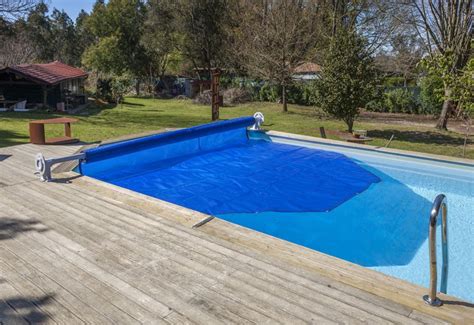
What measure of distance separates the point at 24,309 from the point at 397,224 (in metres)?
5.33

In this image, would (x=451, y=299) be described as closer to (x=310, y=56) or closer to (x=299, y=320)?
(x=299, y=320)

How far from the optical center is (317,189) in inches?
287

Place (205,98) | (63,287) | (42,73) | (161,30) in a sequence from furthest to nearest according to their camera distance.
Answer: (161,30) → (205,98) → (42,73) → (63,287)

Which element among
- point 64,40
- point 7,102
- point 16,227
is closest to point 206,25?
point 7,102

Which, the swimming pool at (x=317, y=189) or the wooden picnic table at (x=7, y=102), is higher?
the wooden picnic table at (x=7, y=102)

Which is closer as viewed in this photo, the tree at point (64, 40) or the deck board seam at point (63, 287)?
the deck board seam at point (63, 287)

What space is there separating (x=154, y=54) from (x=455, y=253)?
28.4m

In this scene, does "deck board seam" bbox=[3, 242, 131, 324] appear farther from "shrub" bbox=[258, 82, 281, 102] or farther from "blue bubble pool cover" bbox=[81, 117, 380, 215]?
"shrub" bbox=[258, 82, 281, 102]

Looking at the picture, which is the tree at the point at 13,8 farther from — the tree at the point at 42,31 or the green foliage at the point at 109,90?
the tree at the point at 42,31

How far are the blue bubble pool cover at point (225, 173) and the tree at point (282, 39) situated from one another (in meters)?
8.84

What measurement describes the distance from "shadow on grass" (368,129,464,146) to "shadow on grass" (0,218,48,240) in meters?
10.7

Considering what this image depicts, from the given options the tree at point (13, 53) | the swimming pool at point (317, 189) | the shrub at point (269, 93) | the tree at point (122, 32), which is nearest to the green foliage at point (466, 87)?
the swimming pool at point (317, 189)

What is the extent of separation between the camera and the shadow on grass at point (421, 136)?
11533 mm

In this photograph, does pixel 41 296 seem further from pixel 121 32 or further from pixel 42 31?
pixel 42 31
